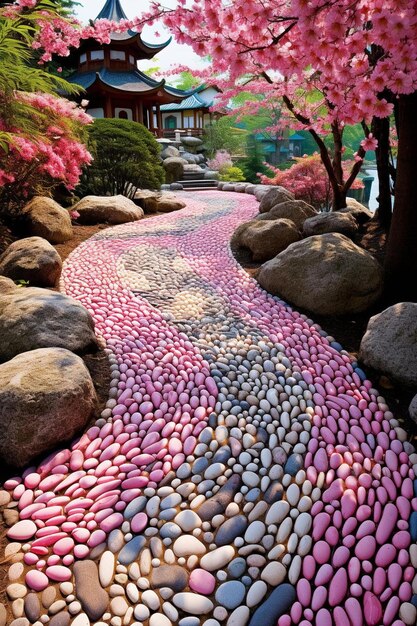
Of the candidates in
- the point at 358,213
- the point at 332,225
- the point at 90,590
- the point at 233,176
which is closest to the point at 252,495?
the point at 90,590

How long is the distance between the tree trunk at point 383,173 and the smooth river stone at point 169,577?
169 inches

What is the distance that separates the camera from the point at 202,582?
155 centimetres

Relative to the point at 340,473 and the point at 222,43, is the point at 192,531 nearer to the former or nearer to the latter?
the point at 340,473

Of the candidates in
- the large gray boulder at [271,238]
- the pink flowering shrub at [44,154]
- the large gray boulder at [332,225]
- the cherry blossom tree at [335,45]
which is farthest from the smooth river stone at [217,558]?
the pink flowering shrub at [44,154]

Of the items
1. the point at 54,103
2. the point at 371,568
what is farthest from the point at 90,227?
the point at 371,568

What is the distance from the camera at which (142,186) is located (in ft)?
25.3

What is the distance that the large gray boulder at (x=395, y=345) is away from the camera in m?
2.39

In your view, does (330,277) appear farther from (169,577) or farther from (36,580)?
(36,580)

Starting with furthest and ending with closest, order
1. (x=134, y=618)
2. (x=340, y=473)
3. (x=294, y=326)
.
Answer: (x=294, y=326), (x=340, y=473), (x=134, y=618)

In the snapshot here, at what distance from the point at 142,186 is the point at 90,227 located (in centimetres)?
235

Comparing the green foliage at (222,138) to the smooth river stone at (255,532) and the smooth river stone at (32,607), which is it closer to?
the smooth river stone at (255,532)

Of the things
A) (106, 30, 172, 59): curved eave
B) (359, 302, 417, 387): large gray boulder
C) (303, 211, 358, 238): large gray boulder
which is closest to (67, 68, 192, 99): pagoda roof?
(106, 30, 172, 59): curved eave

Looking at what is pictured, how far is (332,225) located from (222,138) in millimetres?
16176

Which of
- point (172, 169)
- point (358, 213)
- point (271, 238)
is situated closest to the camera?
point (271, 238)
